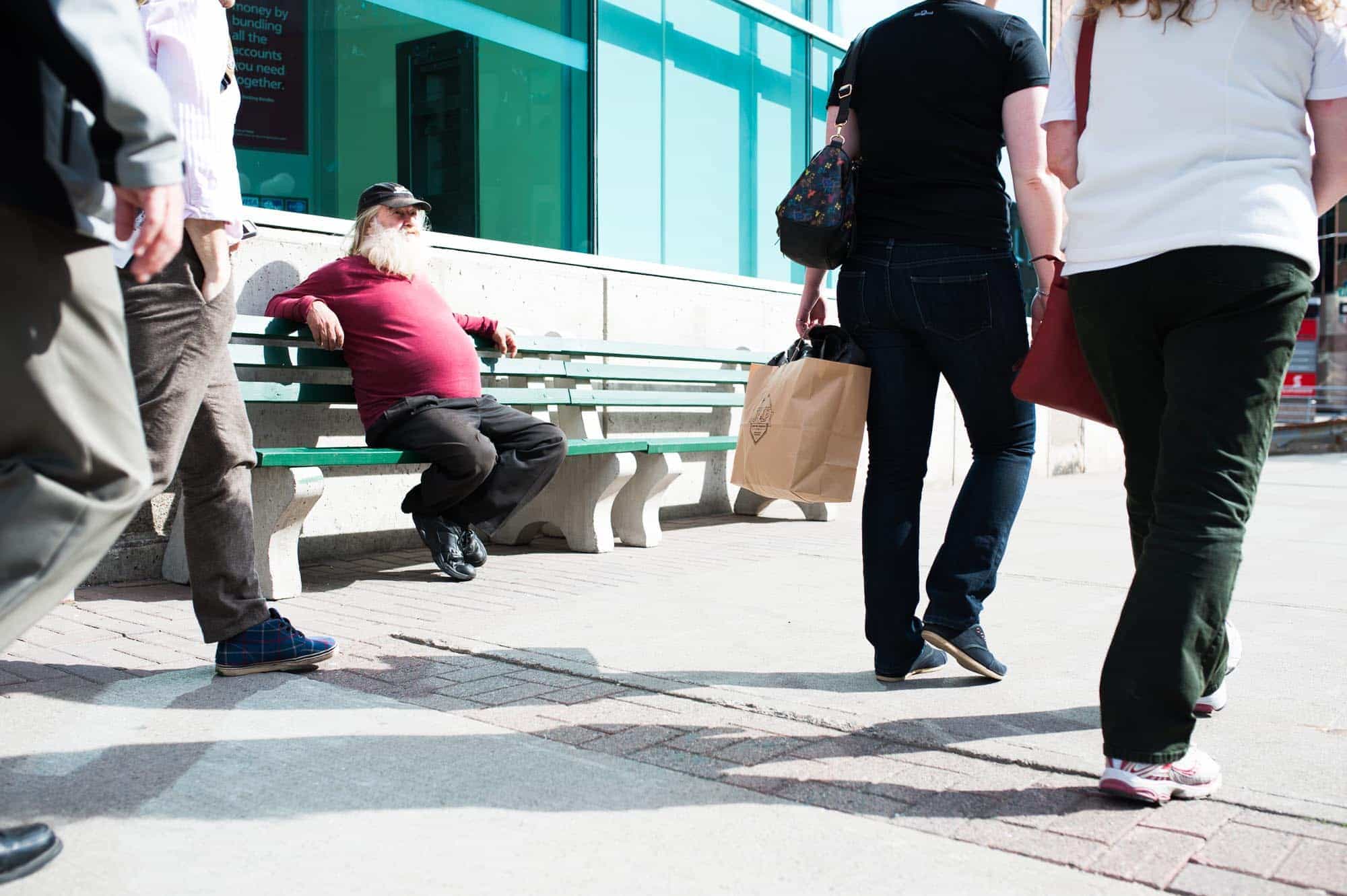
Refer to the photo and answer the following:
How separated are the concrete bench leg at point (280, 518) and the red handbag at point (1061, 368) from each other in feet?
9.37

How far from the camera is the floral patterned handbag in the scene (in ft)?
11.2

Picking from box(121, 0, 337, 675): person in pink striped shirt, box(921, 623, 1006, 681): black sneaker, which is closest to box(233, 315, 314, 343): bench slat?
box(121, 0, 337, 675): person in pink striped shirt

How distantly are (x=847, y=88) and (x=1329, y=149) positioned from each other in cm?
133

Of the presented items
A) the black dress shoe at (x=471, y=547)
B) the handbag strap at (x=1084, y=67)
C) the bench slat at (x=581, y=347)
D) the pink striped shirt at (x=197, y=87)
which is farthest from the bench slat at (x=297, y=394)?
the handbag strap at (x=1084, y=67)

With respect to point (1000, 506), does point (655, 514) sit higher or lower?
lower

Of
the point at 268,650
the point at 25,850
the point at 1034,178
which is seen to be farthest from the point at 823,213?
the point at 25,850

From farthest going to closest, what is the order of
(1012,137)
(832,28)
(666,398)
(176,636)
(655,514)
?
(832,28) → (666,398) → (655,514) → (176,636) → (1012,137)

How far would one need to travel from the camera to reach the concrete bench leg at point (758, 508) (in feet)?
25.8

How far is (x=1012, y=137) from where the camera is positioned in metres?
3.38

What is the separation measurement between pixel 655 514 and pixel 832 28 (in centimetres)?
562

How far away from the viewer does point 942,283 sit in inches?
132

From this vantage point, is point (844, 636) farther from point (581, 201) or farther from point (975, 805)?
point (581, 201)

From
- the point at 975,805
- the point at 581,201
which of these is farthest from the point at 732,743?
the point at 581,201

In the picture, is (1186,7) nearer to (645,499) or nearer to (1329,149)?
(1329,149)
